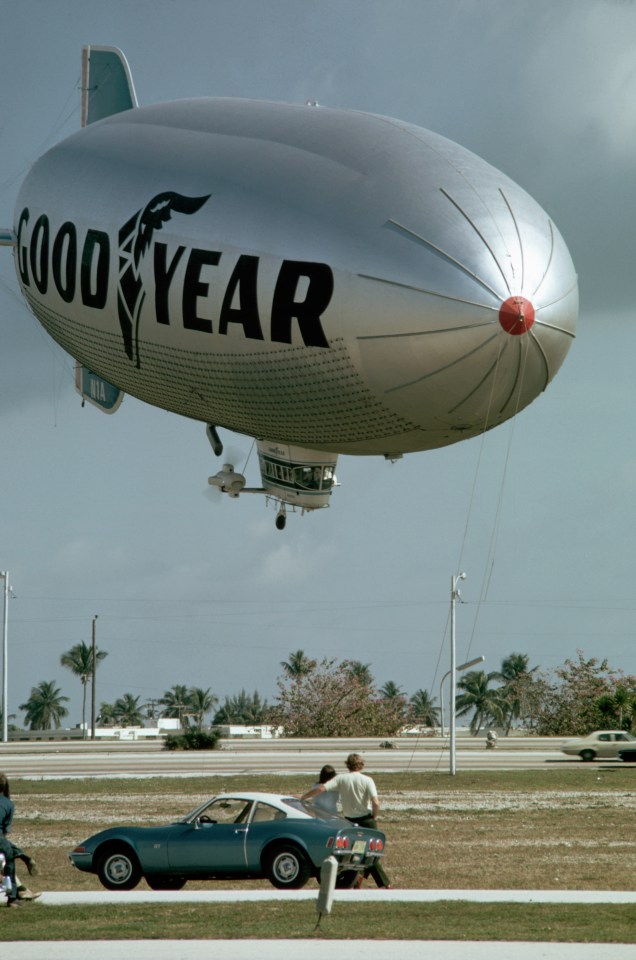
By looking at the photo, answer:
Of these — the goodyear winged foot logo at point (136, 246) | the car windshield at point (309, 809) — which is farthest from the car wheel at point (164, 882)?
the goodyear winged foot logo at point (136, 246)

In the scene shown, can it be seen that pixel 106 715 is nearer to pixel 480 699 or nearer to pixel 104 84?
pixel 480 699

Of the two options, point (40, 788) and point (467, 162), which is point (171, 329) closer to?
point (467, 162)

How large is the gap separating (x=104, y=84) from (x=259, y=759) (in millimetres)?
30015

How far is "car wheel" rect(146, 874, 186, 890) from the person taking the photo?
17.3m

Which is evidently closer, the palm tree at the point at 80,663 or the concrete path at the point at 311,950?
the concrete path at the point at 311,950

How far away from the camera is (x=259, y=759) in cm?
5425

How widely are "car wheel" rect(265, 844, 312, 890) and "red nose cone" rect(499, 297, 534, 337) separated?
739 cm

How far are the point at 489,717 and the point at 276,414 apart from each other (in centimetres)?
13075

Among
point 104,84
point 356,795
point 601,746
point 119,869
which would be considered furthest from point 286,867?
point 601,746

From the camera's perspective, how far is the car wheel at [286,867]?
55.2 ft

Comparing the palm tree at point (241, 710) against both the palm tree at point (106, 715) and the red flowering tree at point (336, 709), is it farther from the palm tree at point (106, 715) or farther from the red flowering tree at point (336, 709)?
the red flowering tree at point (336, 709)

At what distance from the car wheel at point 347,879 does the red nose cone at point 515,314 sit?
7.44 m

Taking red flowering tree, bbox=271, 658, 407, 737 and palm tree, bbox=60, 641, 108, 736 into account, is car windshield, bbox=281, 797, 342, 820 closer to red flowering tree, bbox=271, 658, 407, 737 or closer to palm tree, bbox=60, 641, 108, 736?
red flowering tree, bbox=271, 658, 407, 737

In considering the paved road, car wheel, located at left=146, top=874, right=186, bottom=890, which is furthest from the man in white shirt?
the paved road
